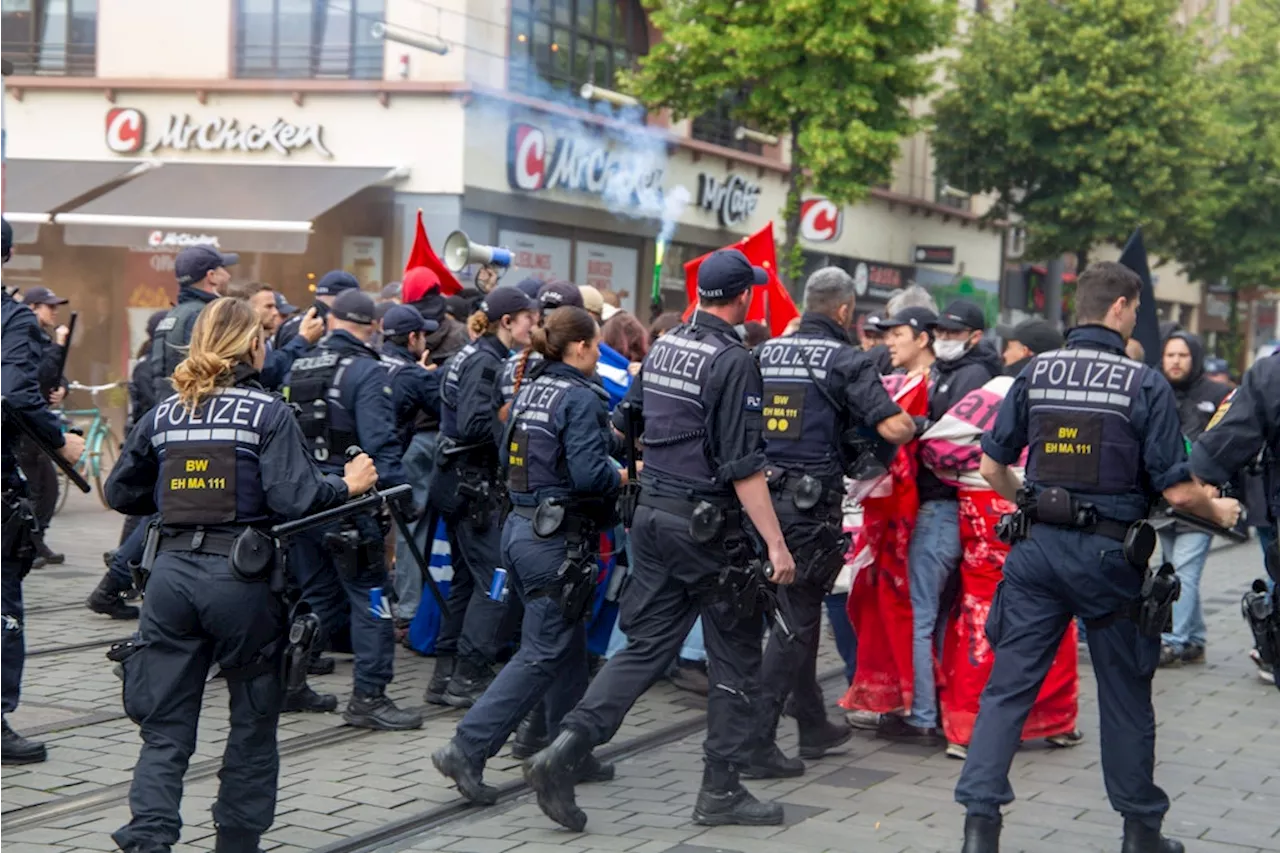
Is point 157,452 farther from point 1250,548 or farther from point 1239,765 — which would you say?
point 1250,548

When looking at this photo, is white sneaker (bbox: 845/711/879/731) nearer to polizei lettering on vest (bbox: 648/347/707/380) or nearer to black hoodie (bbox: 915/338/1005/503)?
black hoodie (bbox: 915/338/1005/503)

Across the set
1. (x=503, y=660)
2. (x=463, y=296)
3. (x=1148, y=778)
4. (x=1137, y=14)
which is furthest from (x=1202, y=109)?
(x=1148, y=778)

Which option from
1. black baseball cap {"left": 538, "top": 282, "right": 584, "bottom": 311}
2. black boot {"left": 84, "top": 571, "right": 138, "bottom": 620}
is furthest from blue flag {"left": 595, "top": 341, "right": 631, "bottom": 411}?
black boot {"left": 84, "top": 571, "right": 138, "bottom": 620}

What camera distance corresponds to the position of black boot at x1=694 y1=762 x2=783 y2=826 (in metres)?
6.06

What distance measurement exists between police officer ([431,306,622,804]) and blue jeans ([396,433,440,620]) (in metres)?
2.82

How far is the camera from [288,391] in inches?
308

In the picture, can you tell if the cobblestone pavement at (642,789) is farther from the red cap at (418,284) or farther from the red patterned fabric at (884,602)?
the red cap at (418,284)

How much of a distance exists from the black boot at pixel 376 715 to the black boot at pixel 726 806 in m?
1.73

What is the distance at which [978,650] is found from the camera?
288 inches

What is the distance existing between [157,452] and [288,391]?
2.64 meters

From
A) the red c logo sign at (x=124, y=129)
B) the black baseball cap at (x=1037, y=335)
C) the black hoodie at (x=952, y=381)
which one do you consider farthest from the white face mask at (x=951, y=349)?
the red c logo sign at (x=124, y=129)

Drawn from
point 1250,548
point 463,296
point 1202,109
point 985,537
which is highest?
point 1202,109

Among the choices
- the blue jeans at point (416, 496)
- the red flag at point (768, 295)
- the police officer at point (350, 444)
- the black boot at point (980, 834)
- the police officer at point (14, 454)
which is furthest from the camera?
the red flag at point (768, 295)

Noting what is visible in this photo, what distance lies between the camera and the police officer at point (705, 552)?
19.5 ft
